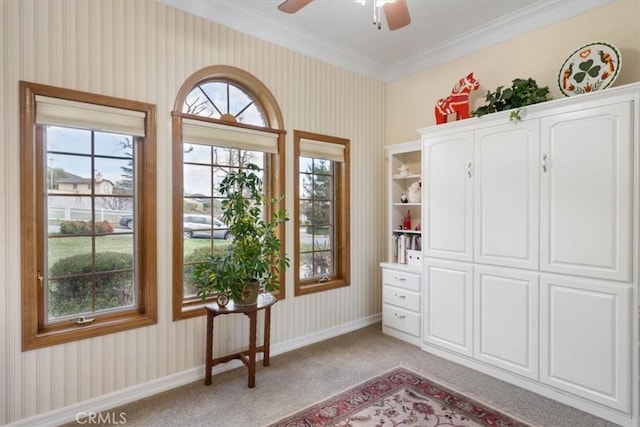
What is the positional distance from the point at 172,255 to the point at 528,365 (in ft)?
9.40

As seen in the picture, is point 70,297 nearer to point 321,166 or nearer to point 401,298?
point 321,166

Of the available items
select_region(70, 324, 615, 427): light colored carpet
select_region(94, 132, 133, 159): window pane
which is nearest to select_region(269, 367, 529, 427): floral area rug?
select_region(70, 324, 615, 427): light colored carpet

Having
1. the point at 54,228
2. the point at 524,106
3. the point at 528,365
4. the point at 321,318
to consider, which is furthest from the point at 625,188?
the point at 54,228

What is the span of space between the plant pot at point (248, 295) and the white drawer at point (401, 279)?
1.65m

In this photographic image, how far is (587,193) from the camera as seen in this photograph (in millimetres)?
2350

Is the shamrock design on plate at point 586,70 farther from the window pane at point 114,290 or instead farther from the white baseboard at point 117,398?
the window pane at point 114,290

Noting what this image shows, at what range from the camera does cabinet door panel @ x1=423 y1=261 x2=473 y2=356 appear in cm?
302

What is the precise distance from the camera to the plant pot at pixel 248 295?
2.66 meters

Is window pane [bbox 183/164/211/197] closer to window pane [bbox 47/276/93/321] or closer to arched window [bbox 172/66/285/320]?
arched window [bbox 172/66/285/320]

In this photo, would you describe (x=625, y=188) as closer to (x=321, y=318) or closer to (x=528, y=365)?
(x=528, y=365)

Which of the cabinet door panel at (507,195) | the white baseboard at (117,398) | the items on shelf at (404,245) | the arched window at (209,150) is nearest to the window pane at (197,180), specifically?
the arched window at (209,150)

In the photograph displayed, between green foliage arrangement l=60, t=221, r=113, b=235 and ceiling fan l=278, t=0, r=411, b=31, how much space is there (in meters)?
1.92

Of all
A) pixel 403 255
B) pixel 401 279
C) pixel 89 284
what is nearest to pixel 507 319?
pixel 401 279

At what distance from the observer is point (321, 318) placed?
144 inches
